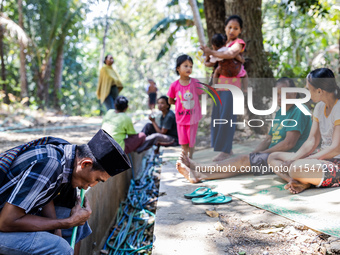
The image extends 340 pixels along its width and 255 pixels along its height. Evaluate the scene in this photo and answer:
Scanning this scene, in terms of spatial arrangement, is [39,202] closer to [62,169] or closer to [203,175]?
[62,169]

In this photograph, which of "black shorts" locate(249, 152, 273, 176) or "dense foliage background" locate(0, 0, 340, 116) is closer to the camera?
"black shorts" locate(249, 152, 273, 176)

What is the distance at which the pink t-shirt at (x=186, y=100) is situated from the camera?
411cm

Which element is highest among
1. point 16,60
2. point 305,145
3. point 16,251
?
point 16,60

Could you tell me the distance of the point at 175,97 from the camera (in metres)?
4.22

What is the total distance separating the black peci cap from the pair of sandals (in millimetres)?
1280

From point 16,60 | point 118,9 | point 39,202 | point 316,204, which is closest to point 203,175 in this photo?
point 316,204

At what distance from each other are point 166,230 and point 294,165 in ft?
4.27

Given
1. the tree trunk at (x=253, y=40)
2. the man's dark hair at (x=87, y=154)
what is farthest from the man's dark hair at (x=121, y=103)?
the man's dark hair at (x=87, y=154)

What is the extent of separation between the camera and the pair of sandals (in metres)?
2.87

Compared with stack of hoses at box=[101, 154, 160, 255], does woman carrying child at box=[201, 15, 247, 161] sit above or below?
above

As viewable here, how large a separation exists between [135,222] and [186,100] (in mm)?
1569

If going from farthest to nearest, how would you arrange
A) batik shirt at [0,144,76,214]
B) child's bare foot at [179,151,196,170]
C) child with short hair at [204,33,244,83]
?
child with short hair at [204,33,244,83]
child's bare foot at [179,151,196,170]
batik shirt at [0,144,76,214]

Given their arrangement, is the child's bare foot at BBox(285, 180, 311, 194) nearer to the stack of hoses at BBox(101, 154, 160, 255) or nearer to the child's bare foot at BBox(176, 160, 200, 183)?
the child's bare foot at BBox(176, 160, 200, 183)

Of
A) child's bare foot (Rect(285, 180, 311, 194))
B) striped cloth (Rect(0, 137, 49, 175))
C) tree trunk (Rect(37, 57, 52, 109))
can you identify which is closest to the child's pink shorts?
child's bare foot (Rect(285, 180, 311, 194))
